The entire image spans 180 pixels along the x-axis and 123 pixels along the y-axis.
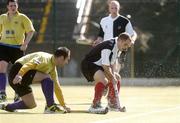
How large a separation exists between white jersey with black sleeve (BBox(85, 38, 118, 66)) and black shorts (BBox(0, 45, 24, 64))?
1.88 meters

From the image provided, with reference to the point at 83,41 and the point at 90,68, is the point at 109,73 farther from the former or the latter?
the point at 83,41

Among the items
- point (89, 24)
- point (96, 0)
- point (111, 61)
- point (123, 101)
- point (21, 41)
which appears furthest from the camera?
point (96, 0)

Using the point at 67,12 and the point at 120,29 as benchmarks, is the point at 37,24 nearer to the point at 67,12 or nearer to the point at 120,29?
the point at 67,12

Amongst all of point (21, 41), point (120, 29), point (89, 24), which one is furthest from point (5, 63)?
point (89, 24)

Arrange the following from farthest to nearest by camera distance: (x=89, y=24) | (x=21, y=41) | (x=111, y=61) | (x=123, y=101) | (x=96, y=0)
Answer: (x=96, y=0)
(x=89, y=24)
(x=123, y=101)
(x=21, y=41)
(x=111, y=61)

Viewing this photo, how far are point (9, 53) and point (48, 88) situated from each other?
7.91 feet

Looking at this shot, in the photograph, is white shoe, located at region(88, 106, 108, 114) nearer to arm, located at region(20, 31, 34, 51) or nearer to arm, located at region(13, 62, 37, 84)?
arm, located at region(13, 62, 37, 84)

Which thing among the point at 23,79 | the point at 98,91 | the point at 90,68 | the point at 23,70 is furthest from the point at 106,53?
the point at 23,70

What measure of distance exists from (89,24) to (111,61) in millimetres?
8608

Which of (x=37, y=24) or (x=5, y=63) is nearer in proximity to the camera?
(x=5, y=63)

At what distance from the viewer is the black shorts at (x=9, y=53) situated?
11742 mm

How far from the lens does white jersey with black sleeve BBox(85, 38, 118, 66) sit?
9.96 m

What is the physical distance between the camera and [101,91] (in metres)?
10.1

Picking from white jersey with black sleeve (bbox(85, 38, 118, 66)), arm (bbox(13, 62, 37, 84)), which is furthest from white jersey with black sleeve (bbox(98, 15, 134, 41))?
arm (bbox(13, 62, 37, 84))
